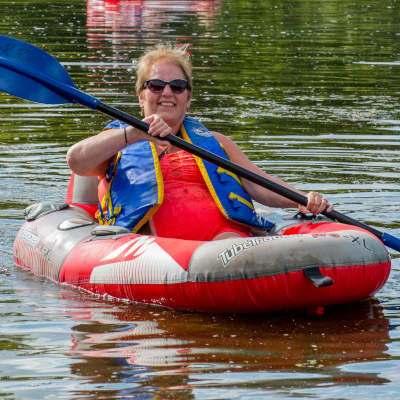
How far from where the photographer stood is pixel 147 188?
4875mm

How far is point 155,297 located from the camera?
4.52 metres

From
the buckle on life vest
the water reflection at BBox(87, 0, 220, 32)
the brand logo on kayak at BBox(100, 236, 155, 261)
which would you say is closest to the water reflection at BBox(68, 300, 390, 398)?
the brand logo on kayak at BBox(100, 236, 155, 261)

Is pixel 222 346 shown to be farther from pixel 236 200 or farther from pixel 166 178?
pixel 166 178

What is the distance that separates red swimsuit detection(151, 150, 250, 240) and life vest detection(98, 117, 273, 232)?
6cm

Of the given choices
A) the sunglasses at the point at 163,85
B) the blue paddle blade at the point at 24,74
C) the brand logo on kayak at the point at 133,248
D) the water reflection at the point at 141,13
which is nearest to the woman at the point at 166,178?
the sunglasses at the point at 163,85

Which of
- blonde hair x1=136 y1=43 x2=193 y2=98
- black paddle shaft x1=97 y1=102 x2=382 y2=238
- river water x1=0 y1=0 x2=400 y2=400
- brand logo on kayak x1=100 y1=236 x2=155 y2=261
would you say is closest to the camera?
river water x1=0 y1=0 x2=400 y2=400

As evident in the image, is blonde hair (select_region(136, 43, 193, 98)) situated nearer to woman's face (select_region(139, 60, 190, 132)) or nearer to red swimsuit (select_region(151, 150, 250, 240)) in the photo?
woman's face (select_region(139, 60, 190, 132))

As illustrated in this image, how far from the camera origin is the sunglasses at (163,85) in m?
4.90

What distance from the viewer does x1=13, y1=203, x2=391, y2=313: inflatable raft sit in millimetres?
4195

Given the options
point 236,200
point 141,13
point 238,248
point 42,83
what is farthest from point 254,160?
point 141,13

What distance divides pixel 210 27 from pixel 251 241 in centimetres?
1676

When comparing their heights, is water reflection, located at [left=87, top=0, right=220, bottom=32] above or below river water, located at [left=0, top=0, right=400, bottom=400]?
above

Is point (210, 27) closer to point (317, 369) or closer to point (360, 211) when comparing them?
point (360, 211)

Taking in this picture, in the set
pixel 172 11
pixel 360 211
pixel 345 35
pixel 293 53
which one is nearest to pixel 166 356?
pixel 360 211
